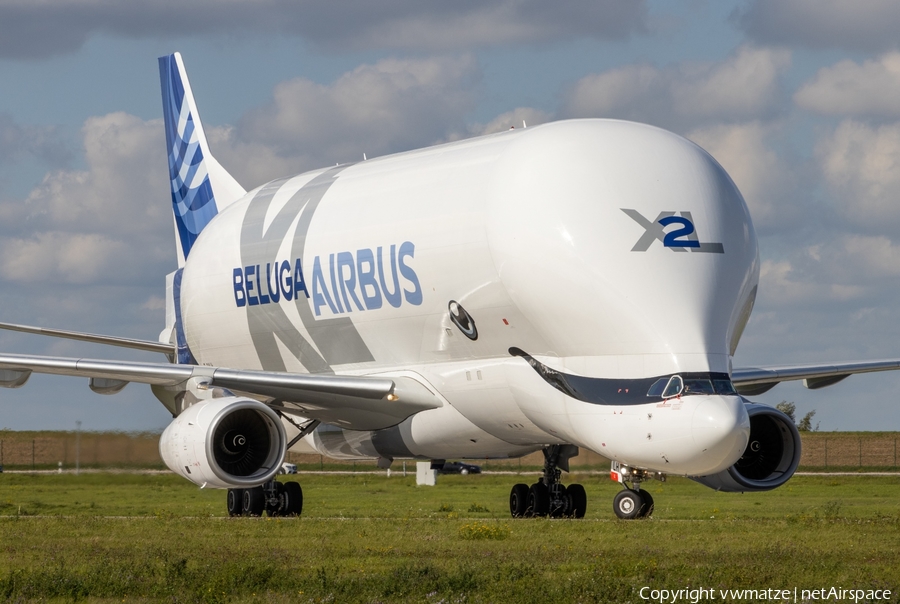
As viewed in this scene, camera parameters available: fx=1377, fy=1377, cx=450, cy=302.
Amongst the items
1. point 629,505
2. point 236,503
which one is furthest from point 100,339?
point 629,505

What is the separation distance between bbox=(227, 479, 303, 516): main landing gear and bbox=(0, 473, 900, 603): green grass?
3.50ft

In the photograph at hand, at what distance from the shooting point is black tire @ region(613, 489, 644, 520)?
21422mm

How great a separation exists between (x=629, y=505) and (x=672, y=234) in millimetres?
5281

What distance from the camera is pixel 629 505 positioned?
2153 centimetres

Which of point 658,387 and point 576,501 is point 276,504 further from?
point 658,387

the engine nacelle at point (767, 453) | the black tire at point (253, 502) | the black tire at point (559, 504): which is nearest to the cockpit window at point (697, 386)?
the engine nacelle at point (767, 453)

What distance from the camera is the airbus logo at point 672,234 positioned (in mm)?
18078

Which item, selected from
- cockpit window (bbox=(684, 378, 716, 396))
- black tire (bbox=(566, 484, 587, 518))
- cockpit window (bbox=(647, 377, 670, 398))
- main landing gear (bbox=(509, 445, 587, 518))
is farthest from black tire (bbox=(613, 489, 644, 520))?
cockpit window (bbox=(684, 378, 716, 396))

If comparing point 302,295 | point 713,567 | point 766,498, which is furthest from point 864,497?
point 713,567

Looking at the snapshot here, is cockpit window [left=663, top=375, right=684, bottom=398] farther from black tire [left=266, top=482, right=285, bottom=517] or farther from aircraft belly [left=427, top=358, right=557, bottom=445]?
black tire [left=266, top=482, right=285, bottom=517]

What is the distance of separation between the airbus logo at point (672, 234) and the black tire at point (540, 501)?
7226 millimetres

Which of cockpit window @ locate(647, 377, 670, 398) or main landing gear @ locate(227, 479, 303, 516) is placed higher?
cockpit window @ locate(647, 377, 670, 398)

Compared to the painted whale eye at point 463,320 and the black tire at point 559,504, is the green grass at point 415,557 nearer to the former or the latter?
the black tire at point 559,504

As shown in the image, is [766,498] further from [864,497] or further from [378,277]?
[378,277]
